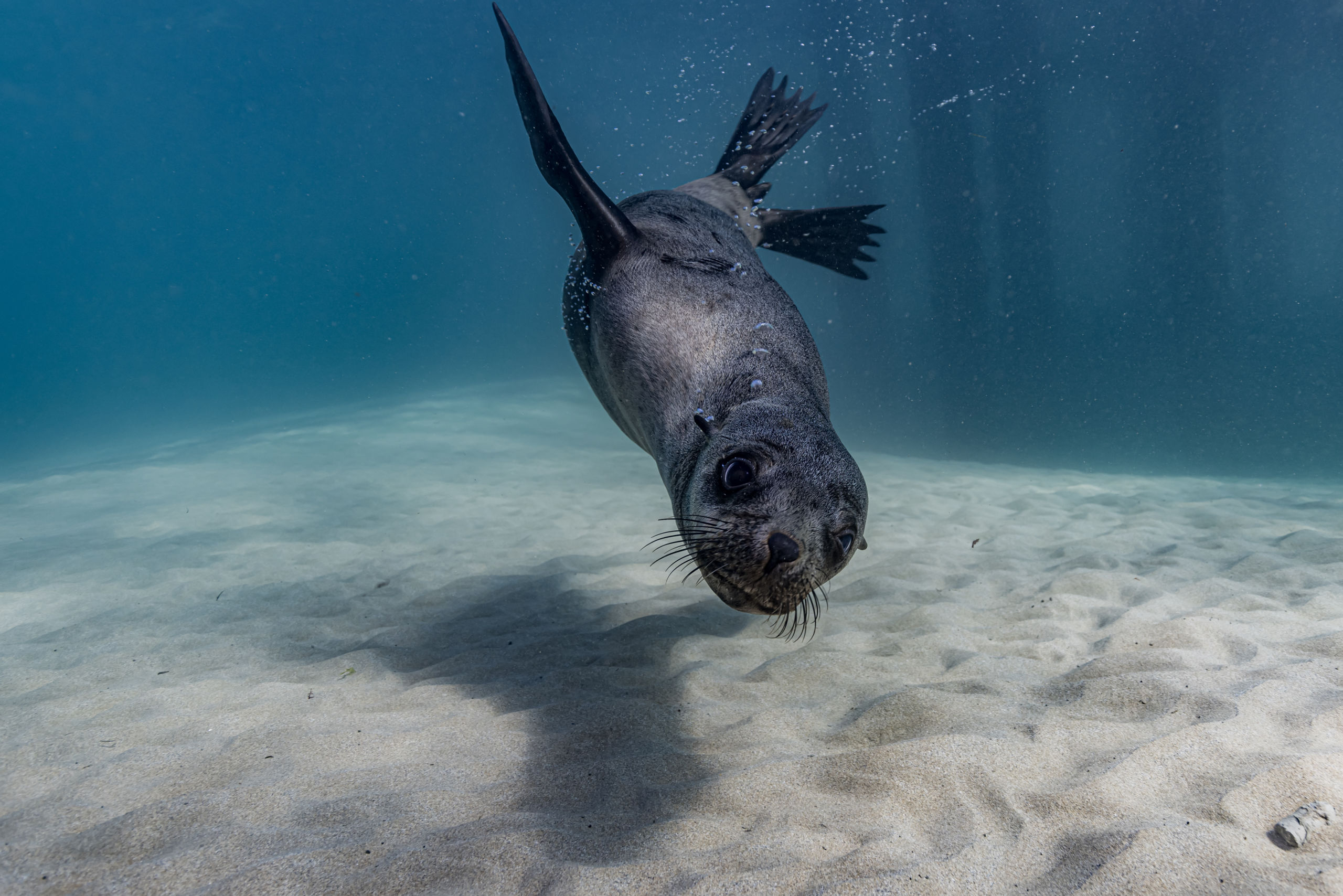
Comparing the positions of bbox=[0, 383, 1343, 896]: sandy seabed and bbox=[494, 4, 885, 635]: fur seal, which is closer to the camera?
bbox=[0, 383, 1343, 896]: sandy seabed

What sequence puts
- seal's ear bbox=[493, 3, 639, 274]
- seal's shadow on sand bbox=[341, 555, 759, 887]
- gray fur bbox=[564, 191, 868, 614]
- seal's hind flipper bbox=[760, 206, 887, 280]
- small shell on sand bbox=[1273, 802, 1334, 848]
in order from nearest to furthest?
small shell on sand bbox=[1273, 802, 1334, 848], seal's shadow on sand bbox=[341, 555, 759, 887], gray fur bbox=[564, 191, 868, 614], seal's ear bbox=[493, 3, 639, 274], seal's hind flipper bbox=[760, 206, 887, 280]

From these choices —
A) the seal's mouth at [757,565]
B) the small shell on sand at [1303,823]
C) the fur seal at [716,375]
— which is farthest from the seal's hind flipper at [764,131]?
the small shell on sand at [1303,823]

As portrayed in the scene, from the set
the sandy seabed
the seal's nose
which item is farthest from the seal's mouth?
the sandy seabed

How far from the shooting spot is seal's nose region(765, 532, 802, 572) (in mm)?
1456

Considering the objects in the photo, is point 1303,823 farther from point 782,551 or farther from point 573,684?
point 573,684

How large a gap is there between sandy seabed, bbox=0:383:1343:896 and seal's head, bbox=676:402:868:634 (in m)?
0.53

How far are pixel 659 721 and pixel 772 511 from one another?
91 cm

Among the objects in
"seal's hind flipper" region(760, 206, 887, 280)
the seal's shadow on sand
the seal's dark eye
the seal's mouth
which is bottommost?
the seal's shadow on sand

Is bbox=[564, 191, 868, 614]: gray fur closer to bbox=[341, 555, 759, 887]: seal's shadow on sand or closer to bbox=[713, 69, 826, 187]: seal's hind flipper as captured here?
bbox=[341, 555, 759, 887]: seal's shadow on sand

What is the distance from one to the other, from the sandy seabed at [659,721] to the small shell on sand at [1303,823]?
0.03 meters

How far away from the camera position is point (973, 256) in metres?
22.9

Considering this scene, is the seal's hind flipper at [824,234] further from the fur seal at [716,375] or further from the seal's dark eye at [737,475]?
the seal's dark eye at [737,475]

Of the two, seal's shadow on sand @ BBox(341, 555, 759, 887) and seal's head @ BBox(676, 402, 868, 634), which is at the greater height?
seal's head @ BBox(676, 402, 868, 634)

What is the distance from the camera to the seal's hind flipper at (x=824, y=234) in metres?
4.61
